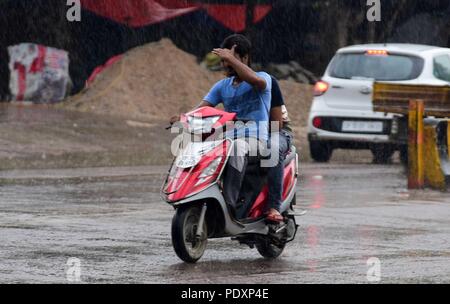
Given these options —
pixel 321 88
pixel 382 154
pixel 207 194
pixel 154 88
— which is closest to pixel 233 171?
pixel 207 194

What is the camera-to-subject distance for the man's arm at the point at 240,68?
972 centimetres

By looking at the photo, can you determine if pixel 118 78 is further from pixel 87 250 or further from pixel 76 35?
pixel 87 250

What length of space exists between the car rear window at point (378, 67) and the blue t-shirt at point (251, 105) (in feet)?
33.7

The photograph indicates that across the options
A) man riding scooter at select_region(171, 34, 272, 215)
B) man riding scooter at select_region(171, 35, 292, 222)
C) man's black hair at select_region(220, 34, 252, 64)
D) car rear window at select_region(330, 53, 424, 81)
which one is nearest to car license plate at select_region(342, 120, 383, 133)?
car rear window at select_region(330, 53, 424, 81)

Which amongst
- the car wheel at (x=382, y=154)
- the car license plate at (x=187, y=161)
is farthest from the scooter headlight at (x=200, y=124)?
the car wheel at (x=382, y=154)

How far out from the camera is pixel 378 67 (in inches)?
795

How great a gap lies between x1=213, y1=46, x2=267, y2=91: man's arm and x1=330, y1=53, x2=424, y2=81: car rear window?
1044 centimetres

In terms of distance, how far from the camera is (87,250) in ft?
33.1

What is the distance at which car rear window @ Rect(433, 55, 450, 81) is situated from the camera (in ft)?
66.0

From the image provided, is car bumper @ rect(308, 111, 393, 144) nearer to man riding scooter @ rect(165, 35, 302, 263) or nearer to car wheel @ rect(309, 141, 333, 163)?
car wheel @ rect(309, 141, 333, 163)

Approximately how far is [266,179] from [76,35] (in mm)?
18040

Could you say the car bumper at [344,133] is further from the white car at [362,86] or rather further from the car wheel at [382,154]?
the car wheel at [382,154]

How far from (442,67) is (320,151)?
7.37 ft
